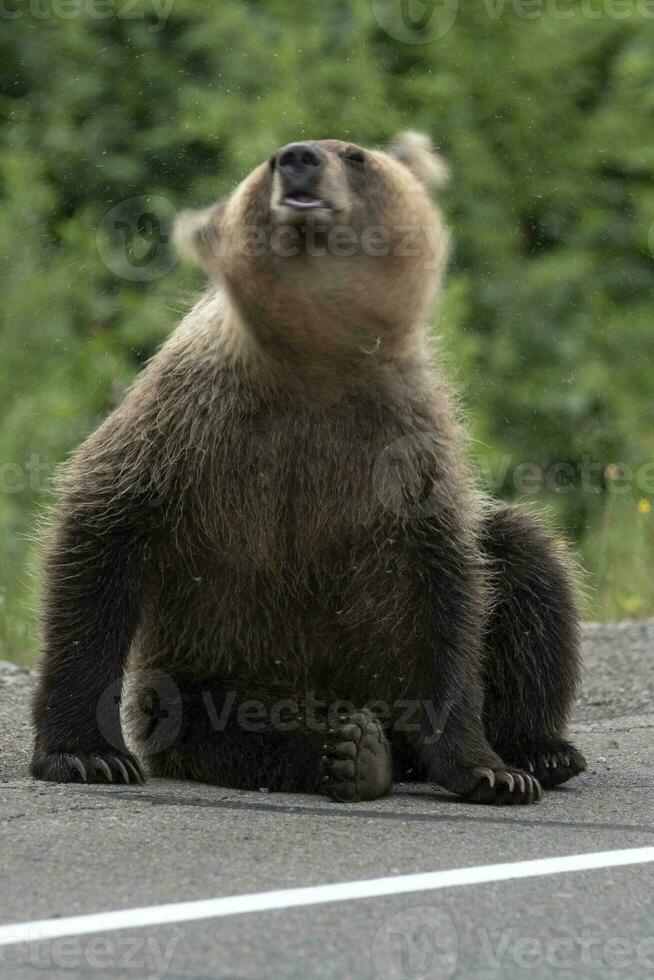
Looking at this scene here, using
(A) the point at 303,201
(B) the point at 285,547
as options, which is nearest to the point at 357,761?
(B) the point at 285,547

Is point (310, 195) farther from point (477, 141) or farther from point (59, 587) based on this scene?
point (477, 141)

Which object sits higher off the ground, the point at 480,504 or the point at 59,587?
the point at 480,504

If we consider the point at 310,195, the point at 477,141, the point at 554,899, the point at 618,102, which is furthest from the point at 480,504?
the point at 618,102

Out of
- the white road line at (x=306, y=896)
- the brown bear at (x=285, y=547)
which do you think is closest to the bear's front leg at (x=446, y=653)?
the brown bear at (x=285, y=547)

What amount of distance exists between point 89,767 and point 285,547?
0.88 m

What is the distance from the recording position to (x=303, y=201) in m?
4.70

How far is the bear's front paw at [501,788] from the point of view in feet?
16.3

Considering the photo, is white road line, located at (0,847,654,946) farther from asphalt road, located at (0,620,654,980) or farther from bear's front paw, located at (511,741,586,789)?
Answer: bear's front paw, located at (511,741,586,789)

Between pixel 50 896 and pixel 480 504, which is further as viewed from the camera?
pixel 480 504

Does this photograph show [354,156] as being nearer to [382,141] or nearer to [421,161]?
[421,161]

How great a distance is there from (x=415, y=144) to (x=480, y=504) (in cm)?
123

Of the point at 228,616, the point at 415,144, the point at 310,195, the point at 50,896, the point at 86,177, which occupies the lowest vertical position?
the point at 50,896

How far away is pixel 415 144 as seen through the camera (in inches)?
218

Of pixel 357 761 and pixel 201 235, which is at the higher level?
pixel 201 235
